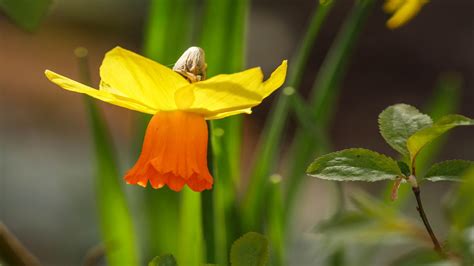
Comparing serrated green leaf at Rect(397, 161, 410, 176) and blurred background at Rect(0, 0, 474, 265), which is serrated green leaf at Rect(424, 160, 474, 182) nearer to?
serrated green leaf at Rect(397, 161, 410, 176)

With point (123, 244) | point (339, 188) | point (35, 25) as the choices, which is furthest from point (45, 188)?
point (35, 25)

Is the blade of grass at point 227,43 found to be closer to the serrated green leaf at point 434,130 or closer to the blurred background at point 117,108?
the serrated green leaf at point 434,130

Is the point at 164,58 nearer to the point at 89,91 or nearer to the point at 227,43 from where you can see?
the point at 227,43

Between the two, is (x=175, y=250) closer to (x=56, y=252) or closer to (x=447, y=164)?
(x=447, y=164)

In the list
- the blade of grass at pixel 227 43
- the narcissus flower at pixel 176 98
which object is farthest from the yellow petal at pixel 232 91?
the blade of grass at pixel 227 43

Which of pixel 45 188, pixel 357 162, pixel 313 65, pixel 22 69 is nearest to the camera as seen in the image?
pixel 357 162
